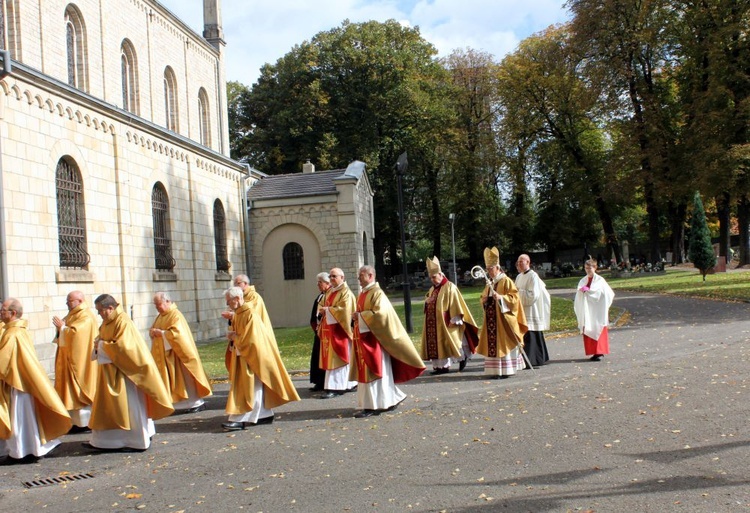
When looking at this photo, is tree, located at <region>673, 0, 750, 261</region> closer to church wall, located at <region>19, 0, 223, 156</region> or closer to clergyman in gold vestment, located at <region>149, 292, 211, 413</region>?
church wall, located at <region>19, 0, 223, 156</region>

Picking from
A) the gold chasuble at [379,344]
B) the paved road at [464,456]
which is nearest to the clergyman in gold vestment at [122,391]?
the paved road at [464,456]

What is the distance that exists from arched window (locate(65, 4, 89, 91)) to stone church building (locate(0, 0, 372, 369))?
0.04 metres

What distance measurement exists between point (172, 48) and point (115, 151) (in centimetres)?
901

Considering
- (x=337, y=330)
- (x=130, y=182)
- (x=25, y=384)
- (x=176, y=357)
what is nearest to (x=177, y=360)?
(x=176, y=357)

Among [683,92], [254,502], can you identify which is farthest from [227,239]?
[683,92]

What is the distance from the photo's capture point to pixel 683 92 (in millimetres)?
34375

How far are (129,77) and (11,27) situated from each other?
595cm

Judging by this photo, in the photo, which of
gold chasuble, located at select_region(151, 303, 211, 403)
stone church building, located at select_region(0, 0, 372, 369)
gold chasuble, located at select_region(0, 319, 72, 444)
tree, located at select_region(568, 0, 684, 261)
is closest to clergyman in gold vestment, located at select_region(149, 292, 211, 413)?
gold chasuble, located at select_region(151, 303, 211, 403)

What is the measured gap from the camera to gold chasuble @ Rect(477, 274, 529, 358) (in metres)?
11.4

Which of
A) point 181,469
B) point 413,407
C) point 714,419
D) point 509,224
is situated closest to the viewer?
point 181,469

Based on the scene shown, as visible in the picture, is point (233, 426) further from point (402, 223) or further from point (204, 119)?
point (204, 119)

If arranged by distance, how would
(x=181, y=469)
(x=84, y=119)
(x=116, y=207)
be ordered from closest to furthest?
(x=181, y=469)
(x=84, y=119)
(x=116, y=207)

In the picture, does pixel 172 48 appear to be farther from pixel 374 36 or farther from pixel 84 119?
pixel 374 36

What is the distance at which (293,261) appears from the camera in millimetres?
26750
